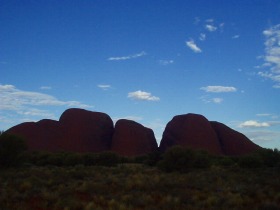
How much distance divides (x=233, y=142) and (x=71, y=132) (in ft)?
91.7

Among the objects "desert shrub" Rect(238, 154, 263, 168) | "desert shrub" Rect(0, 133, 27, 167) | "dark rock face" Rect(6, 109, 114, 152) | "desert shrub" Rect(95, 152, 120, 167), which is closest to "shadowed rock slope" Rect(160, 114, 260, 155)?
"dark rock face" Rect(6, 109, 114, 152)

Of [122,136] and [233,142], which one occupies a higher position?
[122,136]

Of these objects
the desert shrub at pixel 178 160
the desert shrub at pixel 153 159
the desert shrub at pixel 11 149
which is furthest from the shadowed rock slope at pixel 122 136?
the desert shrub at pixel 178 160

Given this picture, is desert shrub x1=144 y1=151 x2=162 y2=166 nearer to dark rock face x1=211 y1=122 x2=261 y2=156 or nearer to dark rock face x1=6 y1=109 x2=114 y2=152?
dark rock face x1=6 y1=109 x2=114 y2=152

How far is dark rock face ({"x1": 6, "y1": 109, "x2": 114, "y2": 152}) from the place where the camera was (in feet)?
193

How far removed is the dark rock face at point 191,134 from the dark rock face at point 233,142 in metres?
1.93

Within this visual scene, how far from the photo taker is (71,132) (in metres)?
60.8

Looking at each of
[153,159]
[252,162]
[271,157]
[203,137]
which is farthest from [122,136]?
[252,162]

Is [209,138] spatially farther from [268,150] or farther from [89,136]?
[268,150]

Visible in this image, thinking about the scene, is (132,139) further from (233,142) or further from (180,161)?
(180,161)

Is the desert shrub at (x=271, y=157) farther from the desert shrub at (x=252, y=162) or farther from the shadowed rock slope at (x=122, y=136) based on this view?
the shadowed rock slope at (x=122, y=136)

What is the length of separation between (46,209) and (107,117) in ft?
179

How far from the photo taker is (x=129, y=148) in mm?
59750

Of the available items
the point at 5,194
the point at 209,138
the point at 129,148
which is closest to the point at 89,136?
the point at 129,148
